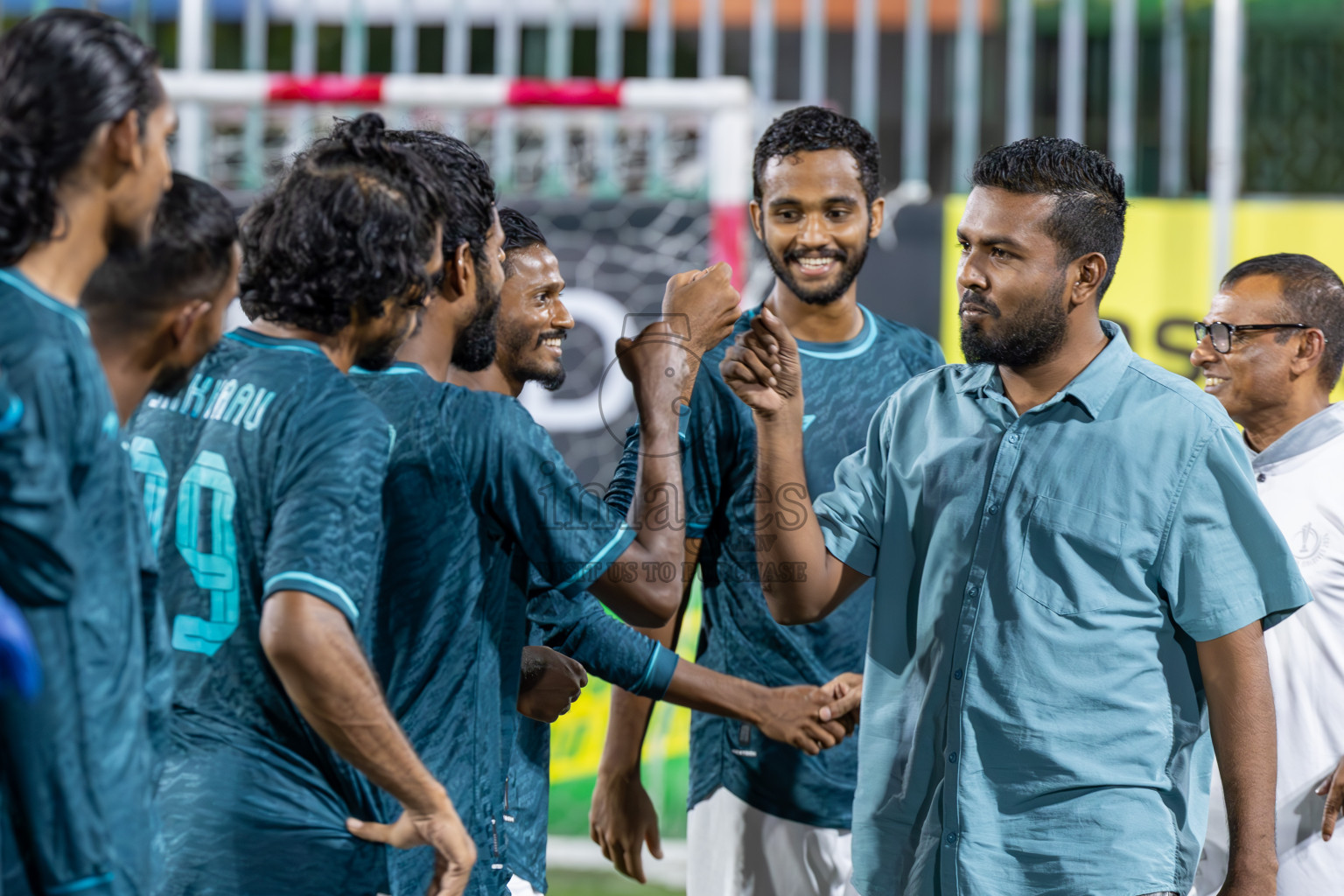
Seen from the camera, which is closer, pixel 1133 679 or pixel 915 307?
pixel 1133 679

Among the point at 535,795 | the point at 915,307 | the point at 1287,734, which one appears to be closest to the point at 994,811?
the point at 535,795

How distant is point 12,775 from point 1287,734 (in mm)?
2249

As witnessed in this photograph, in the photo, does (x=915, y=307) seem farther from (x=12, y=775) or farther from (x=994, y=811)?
(x=12, y=775)

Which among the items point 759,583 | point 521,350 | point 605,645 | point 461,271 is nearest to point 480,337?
point 461,271

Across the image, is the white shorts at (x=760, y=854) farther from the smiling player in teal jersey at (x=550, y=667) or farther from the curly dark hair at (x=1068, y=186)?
the curly dark hair at (x=1068, y=186)

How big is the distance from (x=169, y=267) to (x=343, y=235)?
0.89 feet

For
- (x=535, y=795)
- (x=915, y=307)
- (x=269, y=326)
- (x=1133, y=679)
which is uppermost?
(x=915, y=307)

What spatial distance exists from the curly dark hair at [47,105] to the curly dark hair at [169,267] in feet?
0.49

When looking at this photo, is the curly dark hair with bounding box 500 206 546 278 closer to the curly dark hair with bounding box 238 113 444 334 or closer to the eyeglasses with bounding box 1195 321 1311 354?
the curly dark hair with bounding box 238 113 444 334

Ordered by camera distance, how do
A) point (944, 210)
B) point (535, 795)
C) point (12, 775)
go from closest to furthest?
point (12, 775) < point (535, 795) < point (944, 210)

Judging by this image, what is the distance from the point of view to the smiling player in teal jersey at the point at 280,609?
1.50 m

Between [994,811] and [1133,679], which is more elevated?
[1133,679]

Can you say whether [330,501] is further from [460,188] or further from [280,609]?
[460,188]

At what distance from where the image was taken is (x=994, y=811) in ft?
6.12
